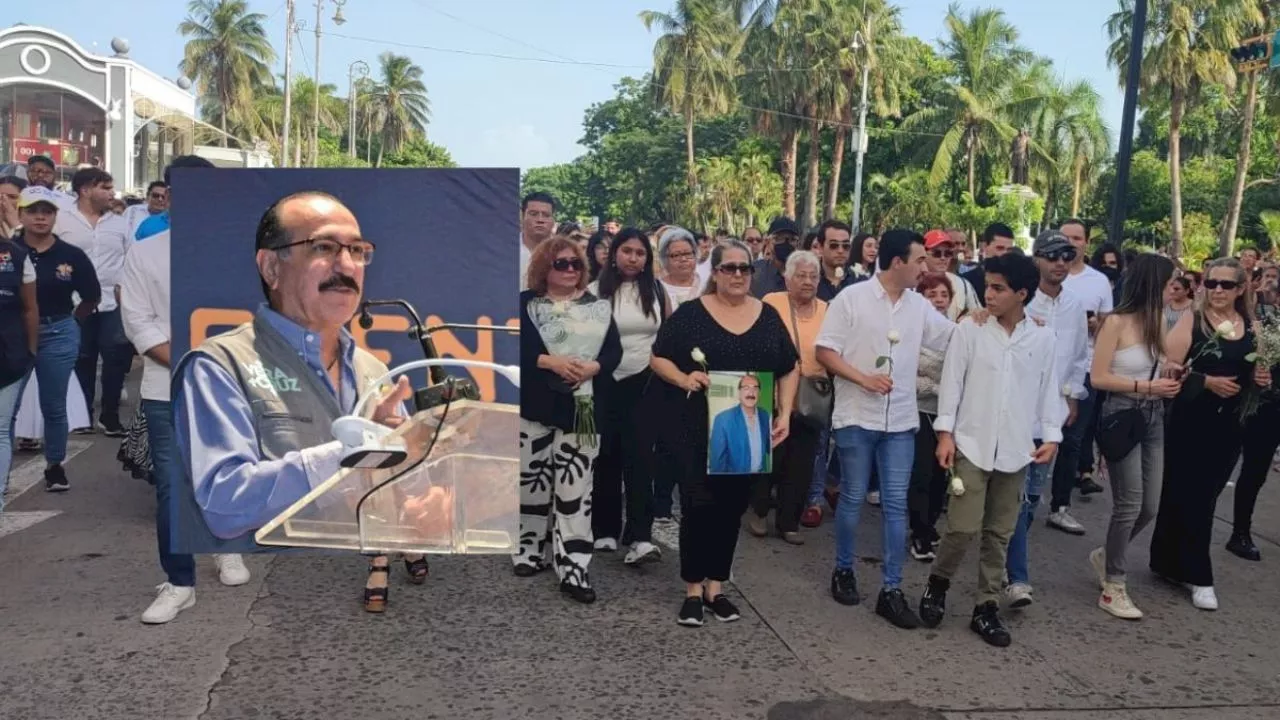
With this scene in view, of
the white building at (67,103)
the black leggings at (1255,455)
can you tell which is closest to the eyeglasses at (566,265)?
the black leggings at (1255,455)

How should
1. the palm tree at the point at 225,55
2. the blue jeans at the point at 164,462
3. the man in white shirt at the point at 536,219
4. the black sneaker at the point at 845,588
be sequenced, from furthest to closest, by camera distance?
the palm tree at the point at 225,55 < the man in white shirt at the point at 536,219 < the black sneaker at the point at 845,588 < the blue jeans at the point at 164,462

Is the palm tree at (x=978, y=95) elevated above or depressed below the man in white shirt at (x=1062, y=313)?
above

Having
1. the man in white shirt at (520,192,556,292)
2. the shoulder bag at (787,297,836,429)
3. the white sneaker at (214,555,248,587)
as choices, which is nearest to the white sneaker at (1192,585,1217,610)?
the shoulder bag at (787,297,836,429)

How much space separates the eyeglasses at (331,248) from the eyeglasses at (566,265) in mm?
2519

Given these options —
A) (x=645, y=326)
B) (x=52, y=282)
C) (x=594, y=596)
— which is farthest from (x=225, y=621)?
(x=52, y=282)

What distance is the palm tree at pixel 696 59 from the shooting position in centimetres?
5141

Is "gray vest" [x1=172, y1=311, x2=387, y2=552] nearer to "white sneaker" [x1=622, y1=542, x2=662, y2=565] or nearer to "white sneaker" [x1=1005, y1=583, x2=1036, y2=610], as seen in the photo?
"white sneaker" [x1=622, y1=542, x2=662, y2=565]

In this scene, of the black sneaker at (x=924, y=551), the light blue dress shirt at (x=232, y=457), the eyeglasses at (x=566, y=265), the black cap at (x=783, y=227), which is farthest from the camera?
the black cap at (x=783, y=227)

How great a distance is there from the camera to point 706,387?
16.7 feet

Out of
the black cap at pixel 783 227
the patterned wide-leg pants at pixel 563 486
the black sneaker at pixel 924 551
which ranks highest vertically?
the black cap at pixel 783 227

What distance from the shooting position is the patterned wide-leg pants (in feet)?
18.3

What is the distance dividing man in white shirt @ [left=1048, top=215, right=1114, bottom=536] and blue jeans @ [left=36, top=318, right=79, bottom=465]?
613cm

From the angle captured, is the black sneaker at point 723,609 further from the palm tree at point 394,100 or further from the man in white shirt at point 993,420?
the palm tree at point 394,100

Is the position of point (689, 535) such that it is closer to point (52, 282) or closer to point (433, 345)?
point (433, 345)
